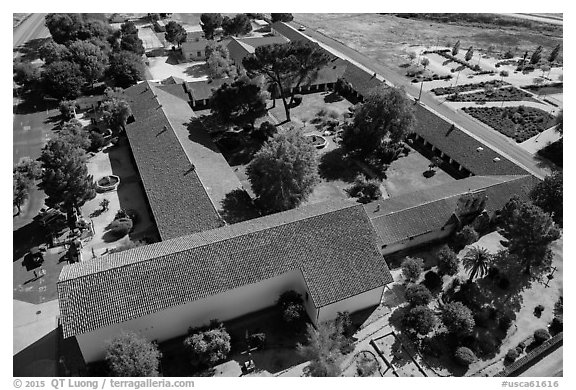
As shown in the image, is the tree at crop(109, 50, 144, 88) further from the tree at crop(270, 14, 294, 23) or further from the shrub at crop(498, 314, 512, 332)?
the shrub at crop(498, 314, 512, 332)

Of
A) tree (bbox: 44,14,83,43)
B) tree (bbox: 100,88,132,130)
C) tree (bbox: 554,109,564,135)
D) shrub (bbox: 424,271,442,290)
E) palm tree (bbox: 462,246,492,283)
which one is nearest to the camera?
palm tree (bbox: 462,246,492,283)

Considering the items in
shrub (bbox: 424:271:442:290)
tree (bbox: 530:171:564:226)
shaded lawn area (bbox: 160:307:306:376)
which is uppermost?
tree (bbox: 530:171:564:226)

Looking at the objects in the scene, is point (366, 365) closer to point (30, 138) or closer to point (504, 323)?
point (504, 323)

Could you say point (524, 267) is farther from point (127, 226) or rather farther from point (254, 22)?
point (254, 22)

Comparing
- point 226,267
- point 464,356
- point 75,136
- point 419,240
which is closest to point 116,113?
point 75,136

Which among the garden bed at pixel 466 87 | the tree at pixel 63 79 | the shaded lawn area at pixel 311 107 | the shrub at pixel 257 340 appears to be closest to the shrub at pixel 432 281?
the shrub at pixel 257 340

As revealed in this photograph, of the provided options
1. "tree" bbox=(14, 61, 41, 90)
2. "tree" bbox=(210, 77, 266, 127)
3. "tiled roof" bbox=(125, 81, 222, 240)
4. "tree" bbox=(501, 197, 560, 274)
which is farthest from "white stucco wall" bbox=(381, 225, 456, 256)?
"tree" bbox=(14, 61, 41, 90)
